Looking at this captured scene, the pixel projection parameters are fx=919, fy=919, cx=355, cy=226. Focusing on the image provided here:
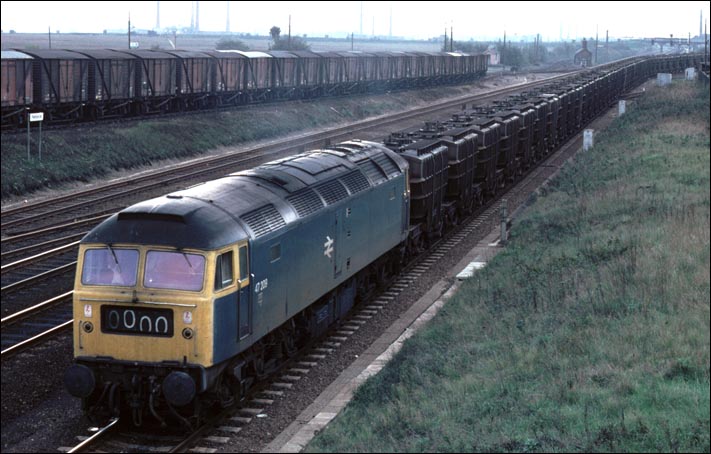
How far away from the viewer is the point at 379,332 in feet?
64.9

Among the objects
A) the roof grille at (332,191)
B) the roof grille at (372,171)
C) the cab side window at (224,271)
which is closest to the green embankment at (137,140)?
the roof grille at (372,171)

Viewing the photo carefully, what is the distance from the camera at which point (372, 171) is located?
2125 centimetres

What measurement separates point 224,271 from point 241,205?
1.59 metres

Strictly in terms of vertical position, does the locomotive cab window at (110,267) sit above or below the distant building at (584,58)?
below

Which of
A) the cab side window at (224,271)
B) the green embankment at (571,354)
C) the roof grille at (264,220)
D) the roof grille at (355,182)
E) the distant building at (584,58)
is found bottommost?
the green embankment at (571,354)

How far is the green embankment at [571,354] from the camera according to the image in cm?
1137

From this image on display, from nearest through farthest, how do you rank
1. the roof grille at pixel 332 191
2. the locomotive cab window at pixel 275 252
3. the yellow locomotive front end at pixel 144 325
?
the yellow locomotive front end at pixel 144 325, the locomotive cab window at pixel 275 252, the roof grille at pixel 332 191

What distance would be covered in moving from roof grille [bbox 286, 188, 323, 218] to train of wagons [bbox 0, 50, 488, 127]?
26833mm

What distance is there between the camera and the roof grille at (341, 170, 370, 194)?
63.2ft

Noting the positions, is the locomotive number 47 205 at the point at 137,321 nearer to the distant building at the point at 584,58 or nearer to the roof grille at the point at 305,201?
the roof grille at the point at 305,201

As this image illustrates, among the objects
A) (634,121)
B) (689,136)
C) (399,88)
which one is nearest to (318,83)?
(399,88)

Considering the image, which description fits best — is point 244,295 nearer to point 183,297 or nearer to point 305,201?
point 183,297

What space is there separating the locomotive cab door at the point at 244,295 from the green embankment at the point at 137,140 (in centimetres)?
2238

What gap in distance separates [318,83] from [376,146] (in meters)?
49.2
